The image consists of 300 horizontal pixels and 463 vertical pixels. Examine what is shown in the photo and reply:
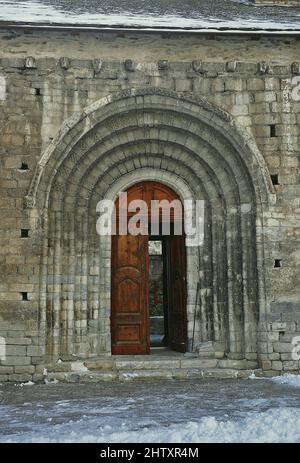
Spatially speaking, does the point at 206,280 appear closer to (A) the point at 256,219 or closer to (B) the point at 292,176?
(A) the point at 256,219

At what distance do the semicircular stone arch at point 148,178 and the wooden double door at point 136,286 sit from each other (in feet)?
0.86

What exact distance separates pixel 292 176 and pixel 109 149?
2906mm

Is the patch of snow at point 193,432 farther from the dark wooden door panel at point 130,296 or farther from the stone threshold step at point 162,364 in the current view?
the dark wooden door panel at point 130,296

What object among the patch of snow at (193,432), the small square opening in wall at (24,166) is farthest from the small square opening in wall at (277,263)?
the small square opening in wall at (24,166)

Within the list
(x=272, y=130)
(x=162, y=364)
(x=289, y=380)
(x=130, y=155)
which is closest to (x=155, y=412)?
(x=162, y=364)

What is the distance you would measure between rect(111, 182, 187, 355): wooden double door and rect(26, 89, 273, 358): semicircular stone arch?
261mm

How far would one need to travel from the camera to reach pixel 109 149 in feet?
A: 25.0

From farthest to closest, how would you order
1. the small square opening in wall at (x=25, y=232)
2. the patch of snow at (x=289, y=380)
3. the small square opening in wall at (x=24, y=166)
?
1. the small square opening in wall at (x=24, y=166)
2. the small square opening in wall at (x=25, y=232)
3. the patch of snow at (x=289, y=380)

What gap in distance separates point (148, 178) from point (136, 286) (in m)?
1.82

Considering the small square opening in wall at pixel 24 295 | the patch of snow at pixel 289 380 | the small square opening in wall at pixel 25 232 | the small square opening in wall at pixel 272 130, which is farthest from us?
the small square opening in wall at pixel 272 130

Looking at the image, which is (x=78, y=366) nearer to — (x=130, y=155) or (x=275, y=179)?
(x=130, y=155)

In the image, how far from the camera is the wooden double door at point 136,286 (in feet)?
25.6

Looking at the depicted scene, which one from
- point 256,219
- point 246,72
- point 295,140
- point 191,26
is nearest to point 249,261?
point 256,219

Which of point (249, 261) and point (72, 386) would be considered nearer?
point (72, 386)
